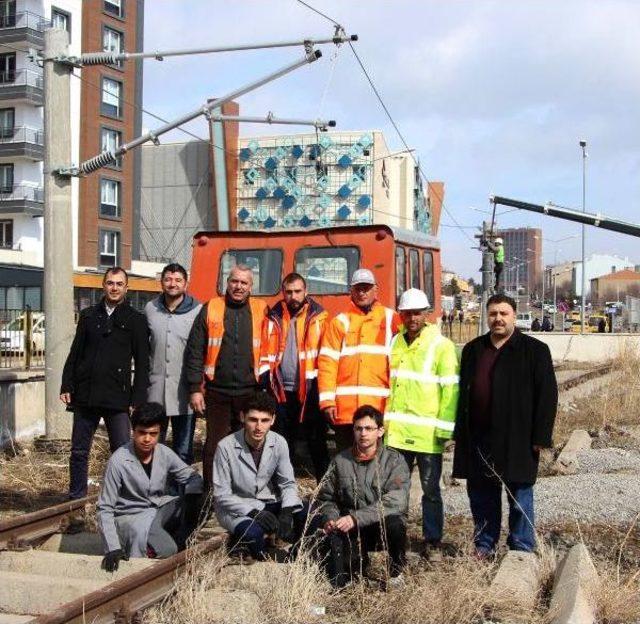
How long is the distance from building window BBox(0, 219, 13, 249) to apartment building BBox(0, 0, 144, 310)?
54 mm

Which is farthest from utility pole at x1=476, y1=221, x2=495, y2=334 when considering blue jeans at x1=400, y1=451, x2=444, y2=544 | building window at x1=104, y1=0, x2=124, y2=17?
building window at x1=104, y1=0, x2=124, y2=17

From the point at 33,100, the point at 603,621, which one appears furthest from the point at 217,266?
the point at 33,100

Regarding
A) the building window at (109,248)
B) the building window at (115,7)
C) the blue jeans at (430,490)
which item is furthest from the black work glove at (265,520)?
the building window at (115,7)

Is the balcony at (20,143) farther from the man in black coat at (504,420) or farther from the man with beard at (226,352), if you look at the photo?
the man in black coat at (504,420)

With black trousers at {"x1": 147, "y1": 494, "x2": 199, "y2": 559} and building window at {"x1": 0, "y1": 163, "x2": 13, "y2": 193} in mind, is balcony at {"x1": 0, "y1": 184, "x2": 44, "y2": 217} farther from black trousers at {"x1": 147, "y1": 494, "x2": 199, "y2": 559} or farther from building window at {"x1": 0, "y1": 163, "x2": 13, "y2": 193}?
black trousers at {"x1": 147, "y1": 494, "x2": 199, "y2": 559}

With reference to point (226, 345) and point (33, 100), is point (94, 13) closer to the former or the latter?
point (33, 100)

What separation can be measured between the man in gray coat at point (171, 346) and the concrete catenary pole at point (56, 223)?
12.6ft

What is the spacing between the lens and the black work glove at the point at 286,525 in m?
6.10

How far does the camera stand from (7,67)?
5116 centimetres

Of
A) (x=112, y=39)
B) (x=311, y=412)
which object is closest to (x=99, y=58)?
(x=311, y=412)

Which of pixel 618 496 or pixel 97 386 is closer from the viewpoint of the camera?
pixel 97 386

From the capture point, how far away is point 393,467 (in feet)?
19.7

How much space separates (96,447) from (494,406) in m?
6.41

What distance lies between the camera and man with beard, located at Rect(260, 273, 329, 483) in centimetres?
755
